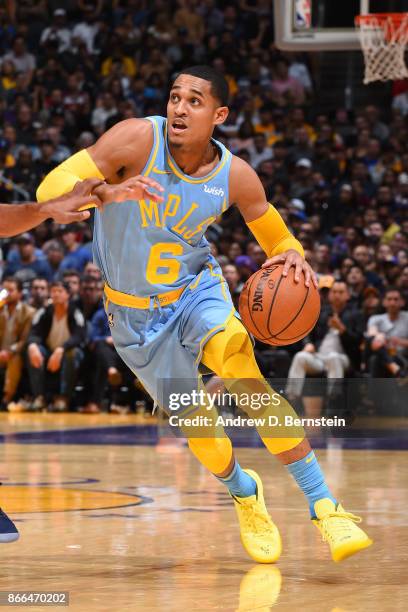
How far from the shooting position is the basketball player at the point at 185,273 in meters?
5.05

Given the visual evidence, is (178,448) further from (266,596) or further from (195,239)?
(266,596)

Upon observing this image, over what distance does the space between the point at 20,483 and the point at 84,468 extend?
97 cm

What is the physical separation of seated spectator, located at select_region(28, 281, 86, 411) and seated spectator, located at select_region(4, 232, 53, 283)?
126 centimetres

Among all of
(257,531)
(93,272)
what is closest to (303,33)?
(93,272)

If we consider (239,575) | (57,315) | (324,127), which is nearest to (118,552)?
(239,575)

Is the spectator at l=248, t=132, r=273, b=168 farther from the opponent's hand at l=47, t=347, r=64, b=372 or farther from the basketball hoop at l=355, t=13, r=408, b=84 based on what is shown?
the basketball hoop at l=355, t=13, r=408, b=84

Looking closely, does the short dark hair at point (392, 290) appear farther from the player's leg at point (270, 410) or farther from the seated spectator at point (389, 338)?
the player's leg at point (270, 410)

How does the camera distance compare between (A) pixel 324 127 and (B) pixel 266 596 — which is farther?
(A) pixel 324 127

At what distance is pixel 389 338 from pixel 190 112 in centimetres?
724

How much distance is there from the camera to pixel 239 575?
466cm

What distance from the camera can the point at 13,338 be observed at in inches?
545

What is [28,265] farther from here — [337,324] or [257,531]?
[257,531]

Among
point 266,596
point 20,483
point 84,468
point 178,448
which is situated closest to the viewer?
point 266,596

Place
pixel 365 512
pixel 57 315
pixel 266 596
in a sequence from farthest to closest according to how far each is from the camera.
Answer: pixel 57 315, pixel 365 512, pixel 266 596
